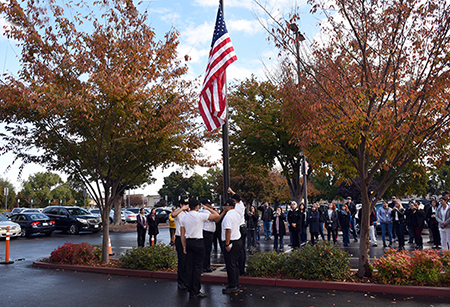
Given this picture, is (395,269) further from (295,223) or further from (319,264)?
(295,223)

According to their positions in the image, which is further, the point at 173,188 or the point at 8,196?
the point at 173,188

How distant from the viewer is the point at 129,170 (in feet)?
39.2

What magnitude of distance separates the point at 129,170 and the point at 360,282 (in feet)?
24.9

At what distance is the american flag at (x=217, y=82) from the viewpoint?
9.64m

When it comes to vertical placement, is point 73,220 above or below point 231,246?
above

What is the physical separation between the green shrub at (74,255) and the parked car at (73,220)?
12566mm

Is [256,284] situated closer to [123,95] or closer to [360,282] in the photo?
[360,282]

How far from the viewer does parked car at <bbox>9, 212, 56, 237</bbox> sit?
22.4m

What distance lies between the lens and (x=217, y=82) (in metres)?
9.73

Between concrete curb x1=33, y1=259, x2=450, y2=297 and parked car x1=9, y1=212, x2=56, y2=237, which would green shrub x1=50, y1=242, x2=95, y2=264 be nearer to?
concrete curb x1=33, y1=259, x2=450, y2=297

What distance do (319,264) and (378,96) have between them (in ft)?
13.0

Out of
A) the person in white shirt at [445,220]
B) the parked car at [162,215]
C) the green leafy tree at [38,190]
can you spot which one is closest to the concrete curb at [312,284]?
the person in white shirt at [445,220]

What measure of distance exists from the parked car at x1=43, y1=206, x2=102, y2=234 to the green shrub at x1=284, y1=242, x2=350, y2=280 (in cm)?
1881

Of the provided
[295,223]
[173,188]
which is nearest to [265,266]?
[295,223]
